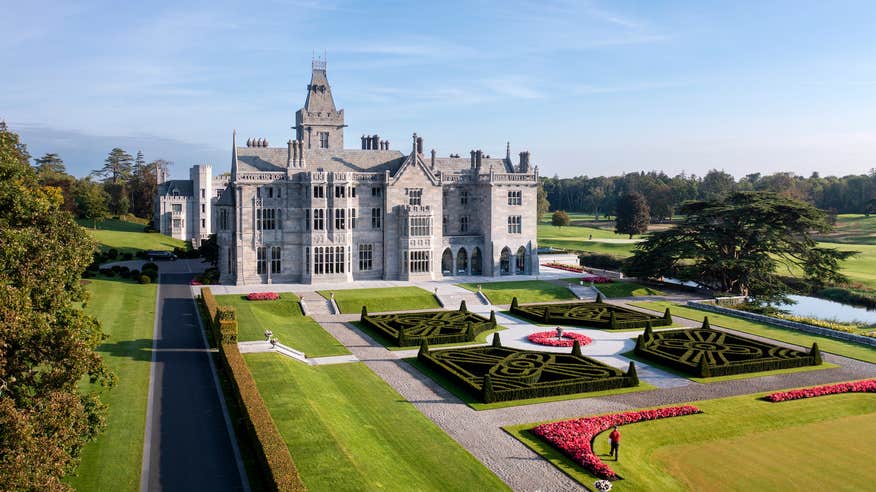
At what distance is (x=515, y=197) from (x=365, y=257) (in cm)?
2104

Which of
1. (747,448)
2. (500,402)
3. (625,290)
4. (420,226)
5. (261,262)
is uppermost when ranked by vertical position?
(420,226)

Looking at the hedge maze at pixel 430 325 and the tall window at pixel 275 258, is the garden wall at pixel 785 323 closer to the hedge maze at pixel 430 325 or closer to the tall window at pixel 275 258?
the hedge maze at pixel 430 325

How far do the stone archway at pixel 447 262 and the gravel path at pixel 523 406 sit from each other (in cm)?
3259

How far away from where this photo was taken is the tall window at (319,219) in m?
76.2

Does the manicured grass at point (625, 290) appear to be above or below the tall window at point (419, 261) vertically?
below

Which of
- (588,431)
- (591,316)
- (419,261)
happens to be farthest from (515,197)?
(588,431)

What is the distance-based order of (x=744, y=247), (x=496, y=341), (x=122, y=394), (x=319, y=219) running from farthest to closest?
(x=319, y=219) → (x=744, y=247) → (x=496, y=341) → (x=122, y=394)

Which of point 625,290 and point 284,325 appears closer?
point 284,325

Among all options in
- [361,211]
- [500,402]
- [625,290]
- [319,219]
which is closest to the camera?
[500,402]

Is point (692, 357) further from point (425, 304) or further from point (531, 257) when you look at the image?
point (531, 257)

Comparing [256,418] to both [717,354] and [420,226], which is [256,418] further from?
[420,226]

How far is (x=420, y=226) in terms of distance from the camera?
79.9 m

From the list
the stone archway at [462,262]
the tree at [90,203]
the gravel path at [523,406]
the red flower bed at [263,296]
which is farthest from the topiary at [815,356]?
the tree at [90,203]

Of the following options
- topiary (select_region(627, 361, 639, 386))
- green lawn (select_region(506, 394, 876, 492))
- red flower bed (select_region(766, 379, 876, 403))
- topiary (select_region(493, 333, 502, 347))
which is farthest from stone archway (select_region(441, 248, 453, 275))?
red flower bed (select_region(766, 379, 876, 403))
